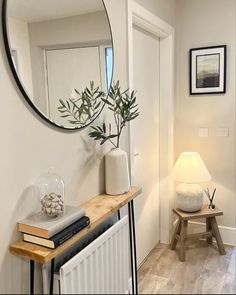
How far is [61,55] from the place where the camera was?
4.42 feet

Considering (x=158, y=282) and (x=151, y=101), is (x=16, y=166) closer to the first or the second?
(x=158, y=282)

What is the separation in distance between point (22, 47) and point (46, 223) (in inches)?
25.3

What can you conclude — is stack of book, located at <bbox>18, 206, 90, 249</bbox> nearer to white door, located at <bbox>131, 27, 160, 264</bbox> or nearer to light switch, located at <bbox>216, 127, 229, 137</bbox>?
white door, located at <bbox>131, 27, 160, 264</bbox>

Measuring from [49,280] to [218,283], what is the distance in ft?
1.41

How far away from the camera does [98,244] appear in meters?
0.91

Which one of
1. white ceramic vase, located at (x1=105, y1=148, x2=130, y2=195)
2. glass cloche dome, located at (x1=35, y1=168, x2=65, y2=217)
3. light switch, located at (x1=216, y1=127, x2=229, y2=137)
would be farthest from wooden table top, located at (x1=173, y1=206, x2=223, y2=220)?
glass cloche dome, located at (x1=35, y1=168, x2=65, y2=217)

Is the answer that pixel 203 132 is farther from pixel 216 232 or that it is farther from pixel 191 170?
pixel 216 232

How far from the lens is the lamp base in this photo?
2.52 meters

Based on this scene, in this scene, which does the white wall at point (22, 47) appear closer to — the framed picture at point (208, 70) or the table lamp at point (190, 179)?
the table lamp at point (190, 179)

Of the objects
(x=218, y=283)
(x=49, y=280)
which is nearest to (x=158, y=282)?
(x=218, y=283)

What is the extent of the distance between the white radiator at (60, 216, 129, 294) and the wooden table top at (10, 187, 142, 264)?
16cm

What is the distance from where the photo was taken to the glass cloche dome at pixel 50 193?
1.10m

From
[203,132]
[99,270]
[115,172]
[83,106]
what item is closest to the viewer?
[99,270]

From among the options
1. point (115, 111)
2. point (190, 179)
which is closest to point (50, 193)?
point (115, 111)
